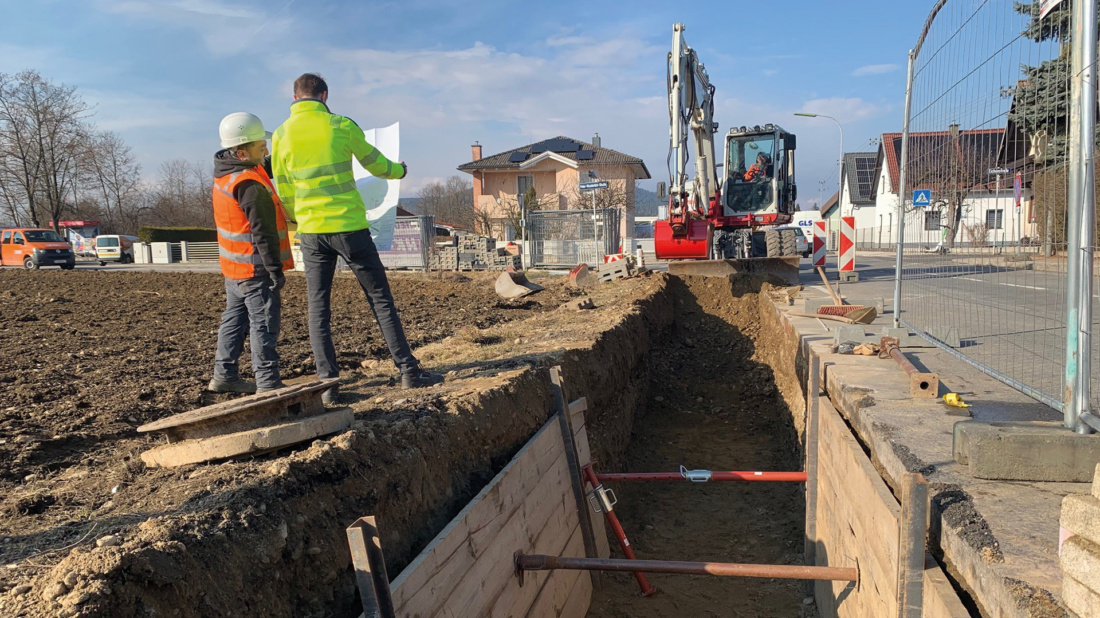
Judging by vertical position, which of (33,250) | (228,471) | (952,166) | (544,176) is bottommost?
(228,471)

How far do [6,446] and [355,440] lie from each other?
196 cm

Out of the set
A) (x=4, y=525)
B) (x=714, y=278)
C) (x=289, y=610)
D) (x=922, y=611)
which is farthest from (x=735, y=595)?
(x=714, y=278)

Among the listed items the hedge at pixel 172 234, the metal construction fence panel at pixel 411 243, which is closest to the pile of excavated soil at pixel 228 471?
the metal construction fence panel at pixel 411 243

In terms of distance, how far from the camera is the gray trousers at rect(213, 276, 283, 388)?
149 inches

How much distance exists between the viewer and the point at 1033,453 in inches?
107

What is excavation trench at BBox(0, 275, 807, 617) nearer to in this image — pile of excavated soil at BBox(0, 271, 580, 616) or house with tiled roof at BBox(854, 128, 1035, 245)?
pile of excavated soil at BBox(0, 271, 580, 616)

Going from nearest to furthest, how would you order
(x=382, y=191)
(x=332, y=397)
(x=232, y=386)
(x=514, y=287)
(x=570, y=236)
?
(x=332, y=397) → (x=232, y=386) → (x=382, y=191) → (x=514, y=287) → (x=570, y=236)

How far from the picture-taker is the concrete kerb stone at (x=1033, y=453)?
2.67 metres

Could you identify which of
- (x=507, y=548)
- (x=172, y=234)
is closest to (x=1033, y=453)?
(x=507, y=548)

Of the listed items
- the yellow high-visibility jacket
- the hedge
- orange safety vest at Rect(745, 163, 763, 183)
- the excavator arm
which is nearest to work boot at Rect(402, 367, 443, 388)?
the yellow high-visibility jacket

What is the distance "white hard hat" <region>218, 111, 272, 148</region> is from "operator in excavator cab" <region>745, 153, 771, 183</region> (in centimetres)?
1207

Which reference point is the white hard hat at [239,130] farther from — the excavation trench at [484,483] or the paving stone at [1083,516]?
the paving stone at [1083,516]

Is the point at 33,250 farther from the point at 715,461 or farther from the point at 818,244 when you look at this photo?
the point at 715,461

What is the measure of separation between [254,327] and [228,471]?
4.93ft
